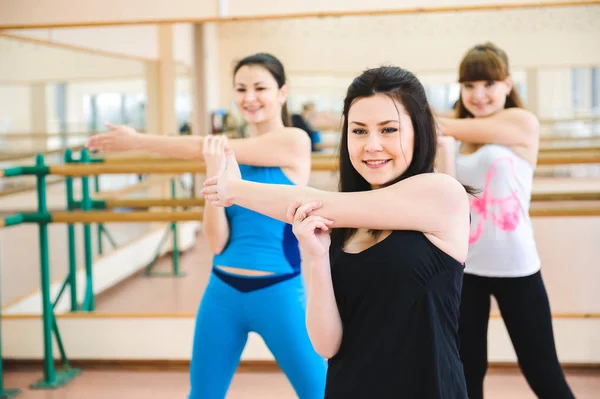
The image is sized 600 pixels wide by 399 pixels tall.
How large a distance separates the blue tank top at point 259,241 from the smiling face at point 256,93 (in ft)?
0.62

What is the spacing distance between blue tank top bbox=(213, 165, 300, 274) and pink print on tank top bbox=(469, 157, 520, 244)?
58 cm

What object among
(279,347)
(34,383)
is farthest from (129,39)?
(279,347)

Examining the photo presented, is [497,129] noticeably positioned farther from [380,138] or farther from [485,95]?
[380,138]

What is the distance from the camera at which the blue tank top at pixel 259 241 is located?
7.01ft

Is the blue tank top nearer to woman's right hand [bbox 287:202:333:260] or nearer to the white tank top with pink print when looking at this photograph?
the white tank top with pink print

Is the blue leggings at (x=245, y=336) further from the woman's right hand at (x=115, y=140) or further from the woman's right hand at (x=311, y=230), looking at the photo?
the woman's right hand at (x=311, y=230)

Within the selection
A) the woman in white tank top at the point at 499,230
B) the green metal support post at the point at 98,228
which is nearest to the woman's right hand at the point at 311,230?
the woman in white tank top at the point at 499,230

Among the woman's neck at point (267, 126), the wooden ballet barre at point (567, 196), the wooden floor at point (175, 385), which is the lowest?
the wooden floor at point (175, 385)

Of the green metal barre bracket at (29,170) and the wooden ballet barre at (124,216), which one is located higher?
the green metal barre bracket at (29,170)

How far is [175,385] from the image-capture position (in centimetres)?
346

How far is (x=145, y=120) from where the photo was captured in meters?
6.25

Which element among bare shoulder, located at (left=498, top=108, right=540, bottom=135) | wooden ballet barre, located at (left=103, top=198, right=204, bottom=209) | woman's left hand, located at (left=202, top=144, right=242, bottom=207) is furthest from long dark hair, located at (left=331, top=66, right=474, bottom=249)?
wooden ballet barre, located at (left=103, top=198, right=204, bottom=209)

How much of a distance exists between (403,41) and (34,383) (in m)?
3.11

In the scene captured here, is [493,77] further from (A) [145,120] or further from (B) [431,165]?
(A) [145,120]
